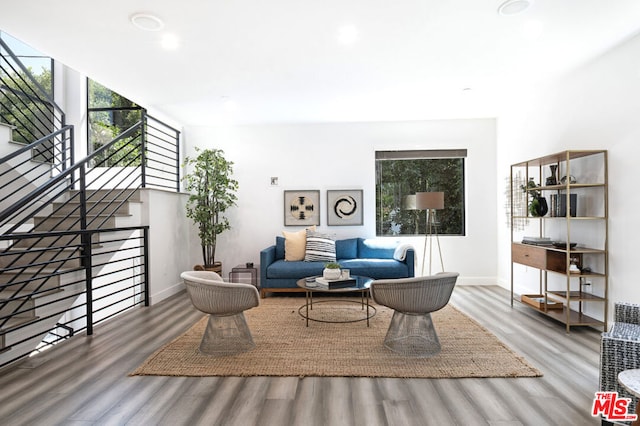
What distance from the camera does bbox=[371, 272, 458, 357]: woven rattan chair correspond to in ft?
9.59

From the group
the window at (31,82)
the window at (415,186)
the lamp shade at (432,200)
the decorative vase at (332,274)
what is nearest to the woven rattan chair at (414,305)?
the decorative vase at (332,274)

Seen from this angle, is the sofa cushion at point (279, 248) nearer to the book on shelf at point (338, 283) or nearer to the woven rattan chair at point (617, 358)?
the book on shelf at point (338, 283)

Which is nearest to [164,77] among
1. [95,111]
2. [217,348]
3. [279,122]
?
[279,122]

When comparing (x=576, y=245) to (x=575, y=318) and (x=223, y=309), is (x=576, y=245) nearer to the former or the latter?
(x=575, y=318)

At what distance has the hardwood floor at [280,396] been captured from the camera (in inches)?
81.9

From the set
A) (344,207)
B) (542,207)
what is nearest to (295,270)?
(344,207)

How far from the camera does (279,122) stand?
6016 mm

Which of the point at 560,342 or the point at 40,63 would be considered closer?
the point at 560,342

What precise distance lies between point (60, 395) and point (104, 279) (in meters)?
3.51

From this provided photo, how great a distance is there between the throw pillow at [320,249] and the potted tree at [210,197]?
1405 millimetres

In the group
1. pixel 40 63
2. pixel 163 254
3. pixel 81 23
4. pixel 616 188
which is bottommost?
pixel 163 254

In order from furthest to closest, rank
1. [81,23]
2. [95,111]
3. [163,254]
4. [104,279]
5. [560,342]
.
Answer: [95,111] → [104,279] → [163,254] → [560,342] → [81,23]

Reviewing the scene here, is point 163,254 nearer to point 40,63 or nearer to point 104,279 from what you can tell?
point 104,279

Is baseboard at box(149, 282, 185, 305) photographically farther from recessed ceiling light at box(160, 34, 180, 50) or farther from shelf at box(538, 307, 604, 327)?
shelf at box(538, 307, 604, 327)
